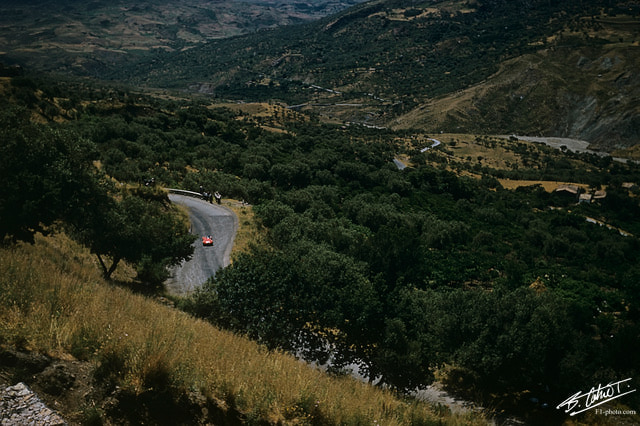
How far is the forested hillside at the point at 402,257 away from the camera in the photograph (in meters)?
14.2

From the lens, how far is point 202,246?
29000 mm

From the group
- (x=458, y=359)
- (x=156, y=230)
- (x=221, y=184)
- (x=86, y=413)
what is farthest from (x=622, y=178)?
(x=86, y=413)

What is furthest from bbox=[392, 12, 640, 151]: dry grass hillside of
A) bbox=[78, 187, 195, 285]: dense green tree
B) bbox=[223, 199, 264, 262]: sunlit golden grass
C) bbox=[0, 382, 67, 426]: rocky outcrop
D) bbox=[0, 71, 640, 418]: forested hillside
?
bbox=[0, 382, 67, 426]: rocky outcrop

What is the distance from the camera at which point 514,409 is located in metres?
16.4

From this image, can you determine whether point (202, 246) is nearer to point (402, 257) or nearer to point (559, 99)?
point (402, 257)

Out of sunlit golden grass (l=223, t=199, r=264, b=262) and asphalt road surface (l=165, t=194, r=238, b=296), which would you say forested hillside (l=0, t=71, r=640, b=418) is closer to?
sunlit golden grass (l=223, t=199, r=264, b=262)

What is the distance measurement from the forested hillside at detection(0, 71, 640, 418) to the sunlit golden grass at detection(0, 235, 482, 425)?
5414 mm

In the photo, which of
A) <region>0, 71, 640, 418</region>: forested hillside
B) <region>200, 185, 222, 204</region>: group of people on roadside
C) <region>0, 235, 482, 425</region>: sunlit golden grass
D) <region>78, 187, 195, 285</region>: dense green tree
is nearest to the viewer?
<region>0, 235, 482, 425</region>: sunlit golden grass

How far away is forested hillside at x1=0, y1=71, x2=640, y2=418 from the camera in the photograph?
14.2 m

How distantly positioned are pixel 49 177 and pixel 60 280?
8115 millimetres

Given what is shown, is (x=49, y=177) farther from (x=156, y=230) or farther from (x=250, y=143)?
(x=250, y=143)

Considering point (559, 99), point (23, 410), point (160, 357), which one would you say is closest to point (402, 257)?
point (160, 357)

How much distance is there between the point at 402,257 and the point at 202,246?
15.3 m

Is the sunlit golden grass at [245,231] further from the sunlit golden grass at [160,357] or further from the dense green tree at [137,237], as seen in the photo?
the sunlit golden grass at [160,357]
